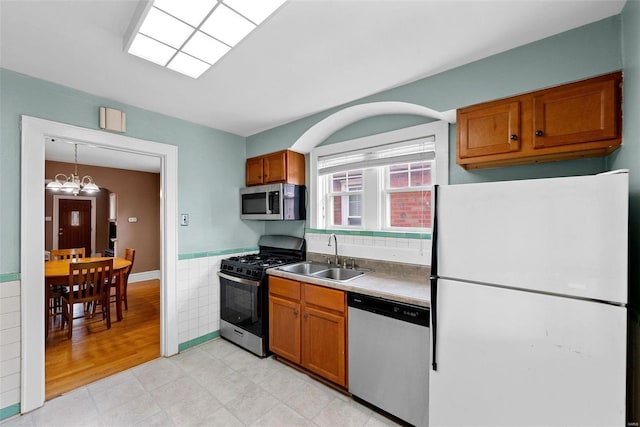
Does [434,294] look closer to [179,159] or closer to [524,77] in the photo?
[524,77]

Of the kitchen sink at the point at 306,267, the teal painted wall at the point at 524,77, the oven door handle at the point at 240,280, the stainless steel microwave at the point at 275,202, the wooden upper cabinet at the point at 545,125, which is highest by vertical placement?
the teal painted wall at the point at 524,77

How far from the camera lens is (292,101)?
8.27 feet

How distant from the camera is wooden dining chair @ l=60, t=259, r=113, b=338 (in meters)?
3.18

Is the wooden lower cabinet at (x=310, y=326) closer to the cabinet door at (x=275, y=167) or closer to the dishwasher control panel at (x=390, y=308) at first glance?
the dishwasher control panel at (x=390, y=308)

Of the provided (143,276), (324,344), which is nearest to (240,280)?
(324,344)

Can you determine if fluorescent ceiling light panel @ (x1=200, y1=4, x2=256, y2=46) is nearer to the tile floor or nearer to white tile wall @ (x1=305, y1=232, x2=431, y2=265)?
white tile wall @ (x1=305, y1=232, x2=431, y2=265)

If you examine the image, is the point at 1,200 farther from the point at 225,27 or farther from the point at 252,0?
the point at 252,0

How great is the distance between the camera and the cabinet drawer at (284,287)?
8.10ft

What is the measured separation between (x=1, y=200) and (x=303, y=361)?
2615 mm

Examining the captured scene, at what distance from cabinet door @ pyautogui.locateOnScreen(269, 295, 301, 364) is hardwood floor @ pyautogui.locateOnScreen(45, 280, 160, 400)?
1.28 metres

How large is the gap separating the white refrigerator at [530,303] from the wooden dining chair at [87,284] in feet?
12.5

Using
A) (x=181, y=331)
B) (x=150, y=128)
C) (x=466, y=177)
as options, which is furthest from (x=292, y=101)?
(x=181, y=331)

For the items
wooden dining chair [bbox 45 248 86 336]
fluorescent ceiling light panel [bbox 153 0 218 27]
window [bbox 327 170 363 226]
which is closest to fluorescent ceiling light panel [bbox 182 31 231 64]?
fluorescent ceiling light panel [bbox 153 0 218 27]

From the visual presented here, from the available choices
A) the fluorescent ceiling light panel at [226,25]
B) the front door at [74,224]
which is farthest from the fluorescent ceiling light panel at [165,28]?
the front door at [74,224]
